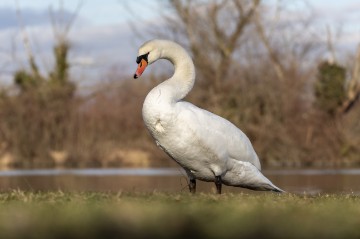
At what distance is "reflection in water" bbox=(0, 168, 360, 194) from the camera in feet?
59.2

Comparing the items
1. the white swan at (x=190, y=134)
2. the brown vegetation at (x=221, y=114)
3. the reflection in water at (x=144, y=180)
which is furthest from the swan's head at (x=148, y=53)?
the brown vegetation at (x=221, y=114)

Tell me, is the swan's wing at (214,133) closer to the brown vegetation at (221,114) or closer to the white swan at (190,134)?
the white swan at (190,134)

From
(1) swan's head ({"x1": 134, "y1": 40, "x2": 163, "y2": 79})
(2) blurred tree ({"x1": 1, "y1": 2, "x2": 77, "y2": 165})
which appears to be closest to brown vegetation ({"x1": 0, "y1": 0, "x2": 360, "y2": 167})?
(2) blurred tree ({"x1": 1, "y1": 2, "x2": 77, "y2": 165})

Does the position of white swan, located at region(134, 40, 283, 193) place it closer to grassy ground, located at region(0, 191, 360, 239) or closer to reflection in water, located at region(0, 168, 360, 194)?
grassy ground, located at region(0, 191, 360, 239)

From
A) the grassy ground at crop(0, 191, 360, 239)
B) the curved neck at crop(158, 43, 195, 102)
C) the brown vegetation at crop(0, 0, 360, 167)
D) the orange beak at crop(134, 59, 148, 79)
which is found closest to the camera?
the grassy ground at crop(0, 191, 360, 239)

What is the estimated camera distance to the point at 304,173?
23875 mm

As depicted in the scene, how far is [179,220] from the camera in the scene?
16.6 feet

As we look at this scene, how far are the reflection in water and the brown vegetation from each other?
3894mm

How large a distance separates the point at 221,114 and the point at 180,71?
1931 centimetres

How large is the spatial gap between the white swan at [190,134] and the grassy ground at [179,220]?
6.13ft

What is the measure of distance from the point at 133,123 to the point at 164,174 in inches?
277

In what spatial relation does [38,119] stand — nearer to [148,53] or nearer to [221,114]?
[221,114]

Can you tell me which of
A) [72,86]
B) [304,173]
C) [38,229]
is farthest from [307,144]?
[38,229]

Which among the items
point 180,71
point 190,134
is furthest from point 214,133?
point 180,71
